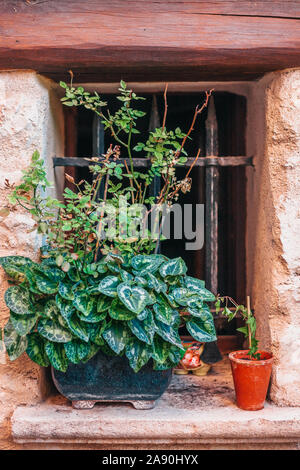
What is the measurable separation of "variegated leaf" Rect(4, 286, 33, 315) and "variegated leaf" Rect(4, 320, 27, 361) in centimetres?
10

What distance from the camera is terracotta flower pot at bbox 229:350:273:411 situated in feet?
6.03

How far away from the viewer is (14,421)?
183 cm

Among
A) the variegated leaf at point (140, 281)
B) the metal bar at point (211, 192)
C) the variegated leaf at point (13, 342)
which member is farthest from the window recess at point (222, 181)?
the variegated leaf at point (13, 342)

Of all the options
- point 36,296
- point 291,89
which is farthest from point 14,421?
point 291,89

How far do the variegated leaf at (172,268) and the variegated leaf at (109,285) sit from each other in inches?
7.3

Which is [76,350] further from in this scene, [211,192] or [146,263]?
[211,192]

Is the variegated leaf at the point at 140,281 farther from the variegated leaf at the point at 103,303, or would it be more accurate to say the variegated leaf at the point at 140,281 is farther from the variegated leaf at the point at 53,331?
the variegated leaf at the point at 53,331

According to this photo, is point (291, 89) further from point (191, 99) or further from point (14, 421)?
point (14, 421)

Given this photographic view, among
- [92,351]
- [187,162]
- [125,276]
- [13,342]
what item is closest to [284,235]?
[187,162]

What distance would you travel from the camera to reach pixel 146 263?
6.01 feet

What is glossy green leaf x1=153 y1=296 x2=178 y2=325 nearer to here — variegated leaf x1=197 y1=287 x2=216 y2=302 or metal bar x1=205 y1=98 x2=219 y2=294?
variegated leaf x1=197 y1=287 x2=216 y2=302

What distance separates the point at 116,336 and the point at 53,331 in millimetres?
233

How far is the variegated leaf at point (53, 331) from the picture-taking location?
1.73 meters

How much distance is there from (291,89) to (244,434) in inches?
53.7
